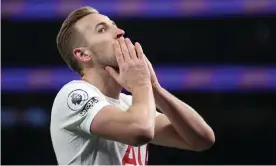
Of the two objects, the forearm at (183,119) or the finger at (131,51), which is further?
the forearm at (183,119)

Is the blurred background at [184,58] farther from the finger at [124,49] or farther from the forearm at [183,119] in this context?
the finger at [124,49]

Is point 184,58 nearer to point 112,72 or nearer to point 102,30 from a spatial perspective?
point 102,30

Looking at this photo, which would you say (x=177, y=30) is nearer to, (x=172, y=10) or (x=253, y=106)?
(x=172, y=10)

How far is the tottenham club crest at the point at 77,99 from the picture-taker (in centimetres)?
232

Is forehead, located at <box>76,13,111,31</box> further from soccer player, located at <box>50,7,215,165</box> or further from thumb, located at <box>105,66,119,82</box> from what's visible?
thumb, located at <box>105,66,119,82</box>

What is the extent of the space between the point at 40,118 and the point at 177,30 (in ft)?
4.33

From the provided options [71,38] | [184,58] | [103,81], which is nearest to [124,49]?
[103,81]

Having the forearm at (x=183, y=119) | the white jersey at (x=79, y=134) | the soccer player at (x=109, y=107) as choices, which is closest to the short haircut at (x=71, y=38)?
the soccer player at (x=109, y=107)

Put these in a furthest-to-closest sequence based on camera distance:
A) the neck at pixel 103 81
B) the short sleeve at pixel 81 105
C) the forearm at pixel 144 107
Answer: the neck at pixel 103 81, the short sleeve at pixel 81 105, the forearm at pixel 144 107

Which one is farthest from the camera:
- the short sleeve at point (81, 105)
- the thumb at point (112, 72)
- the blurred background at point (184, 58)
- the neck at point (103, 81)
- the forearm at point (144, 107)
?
the blurred background at point (184, 58)

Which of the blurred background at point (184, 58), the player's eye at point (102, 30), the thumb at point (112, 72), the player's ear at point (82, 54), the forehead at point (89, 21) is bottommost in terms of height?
the blurred background at point (184, 58)

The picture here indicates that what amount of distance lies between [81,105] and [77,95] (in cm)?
6

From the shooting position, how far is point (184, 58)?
4758mm

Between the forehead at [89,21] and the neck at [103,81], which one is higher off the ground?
the forehead at [89,21]
